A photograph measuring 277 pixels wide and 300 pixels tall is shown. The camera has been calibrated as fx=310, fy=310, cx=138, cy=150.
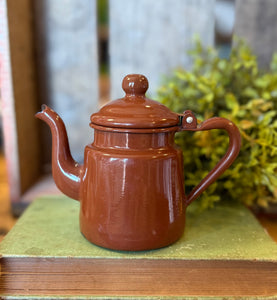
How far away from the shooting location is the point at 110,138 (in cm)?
49

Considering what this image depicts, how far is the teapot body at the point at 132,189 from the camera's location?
48 cm

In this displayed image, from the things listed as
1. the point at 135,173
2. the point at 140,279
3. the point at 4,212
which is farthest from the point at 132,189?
the point at 4,212

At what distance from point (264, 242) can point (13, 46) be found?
68 centimetres

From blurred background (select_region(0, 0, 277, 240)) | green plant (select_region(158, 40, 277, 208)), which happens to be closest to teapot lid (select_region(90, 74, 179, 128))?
green plant (select_region(158, 40, 277, 208))

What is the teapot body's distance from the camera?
0.48 m

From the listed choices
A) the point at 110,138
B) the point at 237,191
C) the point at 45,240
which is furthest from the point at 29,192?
the point at 237,191

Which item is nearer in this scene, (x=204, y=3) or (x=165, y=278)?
(x=165, y=278)

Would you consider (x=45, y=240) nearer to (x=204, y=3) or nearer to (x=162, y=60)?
(x=162, y=60)

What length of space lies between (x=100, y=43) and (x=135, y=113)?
1.66 ft

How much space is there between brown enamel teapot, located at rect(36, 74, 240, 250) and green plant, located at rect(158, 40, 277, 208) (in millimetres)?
136

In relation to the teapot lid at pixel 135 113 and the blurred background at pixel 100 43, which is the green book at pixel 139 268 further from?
the blurred background at pixel 100 43

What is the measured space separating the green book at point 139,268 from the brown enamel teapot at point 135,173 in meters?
0.03

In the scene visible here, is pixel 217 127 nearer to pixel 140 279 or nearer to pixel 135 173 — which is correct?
pixel 135 173

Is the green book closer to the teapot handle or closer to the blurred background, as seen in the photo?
the teapot handle
